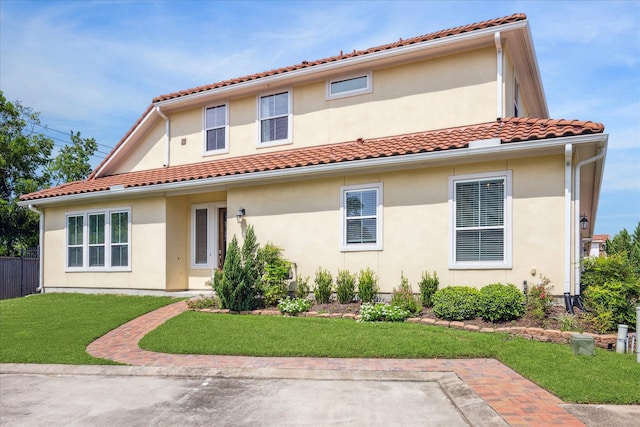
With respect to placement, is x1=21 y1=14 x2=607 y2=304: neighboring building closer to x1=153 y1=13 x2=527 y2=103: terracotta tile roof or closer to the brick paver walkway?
x1=153 y1=13 x2=527 y2=103: terracotta tile roof

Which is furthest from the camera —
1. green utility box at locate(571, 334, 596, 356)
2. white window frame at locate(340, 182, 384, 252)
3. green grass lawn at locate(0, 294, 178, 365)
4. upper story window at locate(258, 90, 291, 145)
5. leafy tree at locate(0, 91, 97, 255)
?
leafy tree at locate(0, 91, 97, 255)

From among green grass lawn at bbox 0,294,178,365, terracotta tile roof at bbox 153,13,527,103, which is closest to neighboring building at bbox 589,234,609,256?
terracotta tile roof at bbox 153,13,527,103

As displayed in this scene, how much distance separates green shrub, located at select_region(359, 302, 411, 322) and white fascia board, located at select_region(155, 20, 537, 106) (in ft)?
20.8

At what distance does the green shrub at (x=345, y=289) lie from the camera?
10941 millimetres

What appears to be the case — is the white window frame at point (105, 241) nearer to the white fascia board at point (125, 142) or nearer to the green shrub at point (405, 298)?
the white fascia board at point (125, 142)

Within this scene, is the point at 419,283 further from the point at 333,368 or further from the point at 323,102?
the point at 323,102

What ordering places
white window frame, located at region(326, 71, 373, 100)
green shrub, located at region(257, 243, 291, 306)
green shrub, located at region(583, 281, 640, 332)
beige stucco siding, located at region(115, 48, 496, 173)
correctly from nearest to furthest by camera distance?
green shrub, located at region(583, 281, 640, 332) < green shrub, located at region(257, 243, 291, 306) < beige stucco siding, located at region(115, 48, 496, 173) < white window frame, located at region(326, 71, 373, 100)

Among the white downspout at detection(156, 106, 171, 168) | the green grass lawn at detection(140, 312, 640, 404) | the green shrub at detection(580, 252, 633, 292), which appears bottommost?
the green grass lawn at detection(140, 312, 640, 404)

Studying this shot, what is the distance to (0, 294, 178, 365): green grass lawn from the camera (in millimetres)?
8258

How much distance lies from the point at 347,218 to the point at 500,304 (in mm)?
4013

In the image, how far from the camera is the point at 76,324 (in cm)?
1052

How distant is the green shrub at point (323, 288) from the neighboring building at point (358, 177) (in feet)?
1.29

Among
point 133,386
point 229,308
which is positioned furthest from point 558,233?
point 133,386

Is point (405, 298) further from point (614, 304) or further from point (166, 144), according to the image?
point (166, 144)
